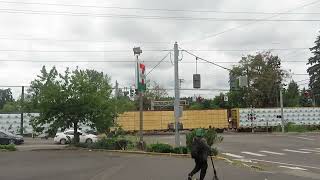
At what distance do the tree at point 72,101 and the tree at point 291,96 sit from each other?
7528 centimetres

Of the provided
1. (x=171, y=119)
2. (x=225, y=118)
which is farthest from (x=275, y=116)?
(x=171, y=119)

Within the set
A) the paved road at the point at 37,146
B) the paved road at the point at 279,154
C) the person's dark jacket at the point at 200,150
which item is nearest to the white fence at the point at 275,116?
the paved road at the point at 279,154

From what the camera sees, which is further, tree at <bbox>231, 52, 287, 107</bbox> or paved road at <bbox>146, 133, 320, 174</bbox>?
tree at <bbox>231, 52, 287, 107</bbox>

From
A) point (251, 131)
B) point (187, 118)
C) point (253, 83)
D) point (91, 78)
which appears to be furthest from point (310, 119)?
point (91, 78)

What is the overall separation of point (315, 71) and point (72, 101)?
78.3m

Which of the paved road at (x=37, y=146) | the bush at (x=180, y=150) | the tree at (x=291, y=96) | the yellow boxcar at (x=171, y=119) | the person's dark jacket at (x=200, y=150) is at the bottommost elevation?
the paved road at (x=37, y=146)

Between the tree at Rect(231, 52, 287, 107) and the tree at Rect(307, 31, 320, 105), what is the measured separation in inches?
394

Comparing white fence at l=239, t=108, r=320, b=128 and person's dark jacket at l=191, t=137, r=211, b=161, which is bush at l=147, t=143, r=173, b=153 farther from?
white fence at l=239, t=108, r=320, b=128

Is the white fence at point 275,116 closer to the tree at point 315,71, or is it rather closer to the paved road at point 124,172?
the tree at point 315,71

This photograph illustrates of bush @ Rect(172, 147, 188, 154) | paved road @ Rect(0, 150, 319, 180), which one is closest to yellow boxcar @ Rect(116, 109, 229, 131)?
bush @ Rect(172, 147, 188, 154)

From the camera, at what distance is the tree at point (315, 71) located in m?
104

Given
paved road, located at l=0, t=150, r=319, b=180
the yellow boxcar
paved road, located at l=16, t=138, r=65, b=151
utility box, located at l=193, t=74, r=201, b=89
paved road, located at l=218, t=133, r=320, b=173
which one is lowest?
paved road, located at l=218, t=133, r=320, b=173

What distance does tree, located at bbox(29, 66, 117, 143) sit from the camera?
3547 cm

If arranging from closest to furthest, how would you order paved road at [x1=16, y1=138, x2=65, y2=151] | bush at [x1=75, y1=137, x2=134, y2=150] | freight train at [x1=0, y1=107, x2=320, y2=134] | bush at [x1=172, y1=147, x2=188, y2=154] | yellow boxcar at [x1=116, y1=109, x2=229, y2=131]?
bush at [x1=172, y1=147, x2=188, y2=154], bush at [x1=75, y1=137, x2=134, y2=150], paved road at [x1=16, y1=138, x2=65, y2=151], yellow boxcar at [x1=116, y1=109, x2=229, y2=131], freight train at [x1=0, y1=107, x2=320, y2=134]
